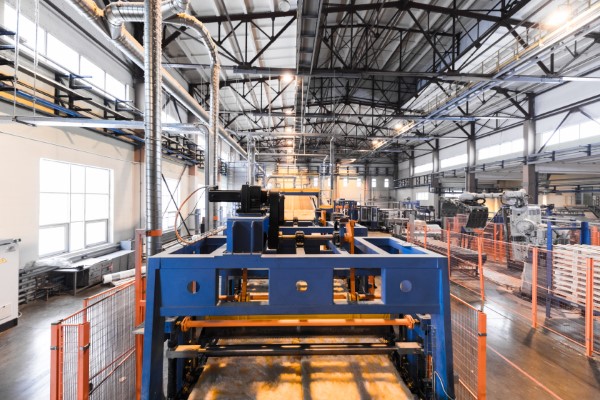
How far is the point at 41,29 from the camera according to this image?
620cm

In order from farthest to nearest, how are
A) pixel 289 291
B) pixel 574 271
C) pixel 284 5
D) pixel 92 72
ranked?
pixel 92 72
pixel 284 5
pixel 574 271
pixel 289 291

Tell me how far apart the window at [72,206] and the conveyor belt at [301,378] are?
766 cm

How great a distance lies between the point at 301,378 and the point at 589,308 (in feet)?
17.8

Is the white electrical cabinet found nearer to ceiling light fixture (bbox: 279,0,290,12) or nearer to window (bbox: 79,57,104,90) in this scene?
window (bbox: 79,57,104,90)

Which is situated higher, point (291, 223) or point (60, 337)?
point (291, 223)

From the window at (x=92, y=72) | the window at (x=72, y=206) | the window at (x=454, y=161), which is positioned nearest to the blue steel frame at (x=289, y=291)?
the window at (x=72, y=206)

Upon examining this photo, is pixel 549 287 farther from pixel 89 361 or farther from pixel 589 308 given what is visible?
pixel 89 361

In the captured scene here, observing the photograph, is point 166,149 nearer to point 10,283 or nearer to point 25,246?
point 25,246

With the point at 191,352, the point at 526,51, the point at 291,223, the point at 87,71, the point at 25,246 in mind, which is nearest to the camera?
the point at 191,352

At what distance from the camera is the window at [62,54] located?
6.51m

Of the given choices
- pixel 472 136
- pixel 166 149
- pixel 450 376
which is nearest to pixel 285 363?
pixel 450 376

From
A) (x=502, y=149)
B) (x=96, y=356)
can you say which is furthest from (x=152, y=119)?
(x=502, y=149)

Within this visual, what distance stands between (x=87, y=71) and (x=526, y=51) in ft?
41.3

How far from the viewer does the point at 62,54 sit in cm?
689
